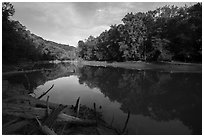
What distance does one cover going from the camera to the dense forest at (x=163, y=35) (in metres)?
48.1

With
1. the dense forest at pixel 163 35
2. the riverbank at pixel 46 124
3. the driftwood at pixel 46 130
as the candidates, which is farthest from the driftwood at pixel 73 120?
the dense forest at pixel 163 35

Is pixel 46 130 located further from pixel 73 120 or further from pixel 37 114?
pixel 37 114

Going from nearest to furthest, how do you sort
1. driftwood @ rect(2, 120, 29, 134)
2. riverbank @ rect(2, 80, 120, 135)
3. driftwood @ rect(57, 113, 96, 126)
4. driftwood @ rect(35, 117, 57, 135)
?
driftwood @ rect(35, 117, 57, 135)
driftwood @ rect(2, 120, 29, 134)
riverbank @ rect(2, 80, 120, 135)
driftwood @ rect(57, 113, 96, 126)

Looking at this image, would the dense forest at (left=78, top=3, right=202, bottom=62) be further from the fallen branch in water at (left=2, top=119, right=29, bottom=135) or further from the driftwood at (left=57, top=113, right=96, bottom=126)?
the fallen branch in water at (left=2, top=119, right=29, bottom=135)

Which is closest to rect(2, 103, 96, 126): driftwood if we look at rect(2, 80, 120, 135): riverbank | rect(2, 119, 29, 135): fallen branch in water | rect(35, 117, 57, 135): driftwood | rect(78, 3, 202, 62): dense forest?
rect(2, 80, 120, 135): riverbank

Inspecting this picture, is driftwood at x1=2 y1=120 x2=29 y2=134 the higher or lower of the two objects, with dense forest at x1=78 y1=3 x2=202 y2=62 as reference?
lower

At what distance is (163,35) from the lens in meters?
59.5

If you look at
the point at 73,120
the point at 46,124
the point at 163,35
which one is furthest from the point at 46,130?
the point at 163,35

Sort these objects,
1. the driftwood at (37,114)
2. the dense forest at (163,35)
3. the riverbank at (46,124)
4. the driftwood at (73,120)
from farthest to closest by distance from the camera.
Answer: the dense forest at (163,35) < the driftwood at (37,114) < the driftwood at (73,120) < the riverbank at (46,124)

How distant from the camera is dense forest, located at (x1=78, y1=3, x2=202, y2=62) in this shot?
158ft

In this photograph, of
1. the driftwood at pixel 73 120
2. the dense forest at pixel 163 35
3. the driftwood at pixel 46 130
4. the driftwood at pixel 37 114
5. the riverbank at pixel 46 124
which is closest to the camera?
the driftwood at pixel 46 130

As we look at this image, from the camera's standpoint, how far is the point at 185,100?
1548 centimetres

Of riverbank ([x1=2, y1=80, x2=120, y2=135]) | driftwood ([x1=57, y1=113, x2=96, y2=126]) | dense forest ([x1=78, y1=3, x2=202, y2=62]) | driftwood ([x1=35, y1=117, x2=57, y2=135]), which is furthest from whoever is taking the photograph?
dense forest ([x1=78, y1=3, x2=202, y2=62])

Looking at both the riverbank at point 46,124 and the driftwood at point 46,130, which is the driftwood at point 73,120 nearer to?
the riverbank at point 46,124
